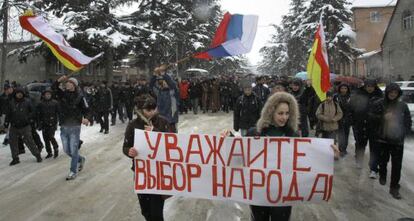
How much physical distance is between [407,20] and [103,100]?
35.1 meters

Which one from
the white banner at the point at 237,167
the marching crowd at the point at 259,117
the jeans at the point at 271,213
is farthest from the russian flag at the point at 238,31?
the jeans at the point at 271,213

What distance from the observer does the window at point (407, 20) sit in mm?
40062

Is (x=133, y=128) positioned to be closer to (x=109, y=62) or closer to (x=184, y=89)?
(x=184, y=89)

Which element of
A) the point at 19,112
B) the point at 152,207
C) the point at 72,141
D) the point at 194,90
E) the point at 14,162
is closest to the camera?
the point at 152,207

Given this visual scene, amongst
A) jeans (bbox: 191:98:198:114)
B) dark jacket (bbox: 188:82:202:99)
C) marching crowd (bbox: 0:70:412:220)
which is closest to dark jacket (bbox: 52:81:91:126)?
marching crowd (bbox: 0:70:412:220)

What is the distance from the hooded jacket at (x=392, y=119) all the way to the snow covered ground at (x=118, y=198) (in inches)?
35.8

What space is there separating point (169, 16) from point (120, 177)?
22603mm

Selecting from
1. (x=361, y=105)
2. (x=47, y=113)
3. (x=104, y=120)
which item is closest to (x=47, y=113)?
(x=47, y=113)

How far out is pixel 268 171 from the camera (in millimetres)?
4238

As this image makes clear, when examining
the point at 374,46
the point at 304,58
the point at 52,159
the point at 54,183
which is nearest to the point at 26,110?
the point at 52,159

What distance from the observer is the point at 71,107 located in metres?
8.20

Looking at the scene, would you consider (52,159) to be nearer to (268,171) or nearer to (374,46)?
(268,171)

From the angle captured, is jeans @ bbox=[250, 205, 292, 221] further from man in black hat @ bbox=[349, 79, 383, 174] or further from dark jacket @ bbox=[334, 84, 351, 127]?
dark jacket @ bbox=[334, 84, 351, 127]

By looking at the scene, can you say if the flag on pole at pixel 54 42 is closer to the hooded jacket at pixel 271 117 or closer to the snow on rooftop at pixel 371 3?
the hooded jacket at pixel 271 117
